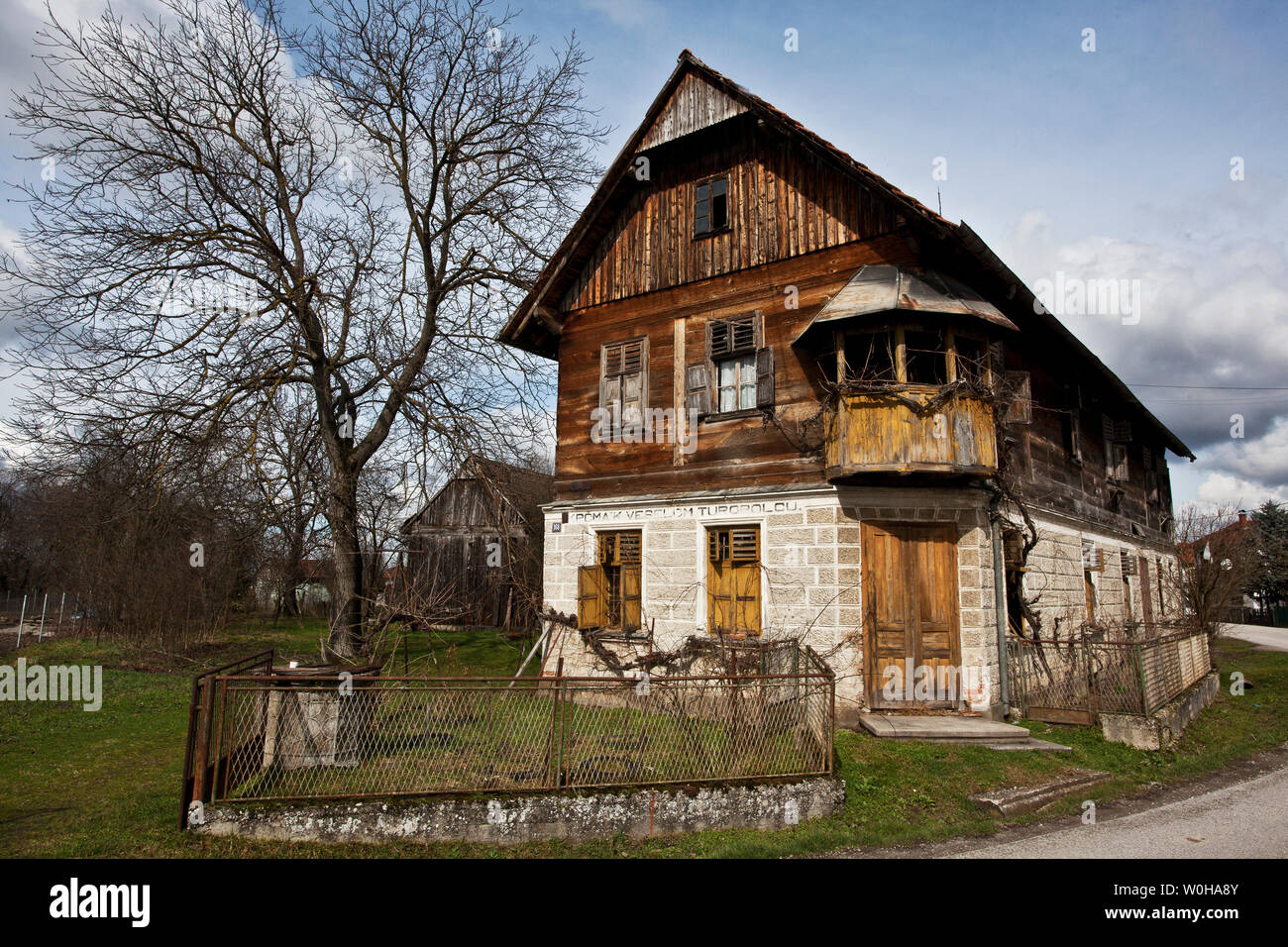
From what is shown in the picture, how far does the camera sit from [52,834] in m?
6.65

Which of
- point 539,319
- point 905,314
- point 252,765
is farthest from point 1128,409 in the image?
point 252,765

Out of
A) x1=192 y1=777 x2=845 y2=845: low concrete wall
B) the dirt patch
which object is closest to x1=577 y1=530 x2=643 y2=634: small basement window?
x1=192 y1=777 x2=845 y2=845: low concrete wall

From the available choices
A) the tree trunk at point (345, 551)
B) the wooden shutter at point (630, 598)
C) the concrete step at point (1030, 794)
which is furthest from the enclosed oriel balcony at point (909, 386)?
the tree trunk at point (345, 551)

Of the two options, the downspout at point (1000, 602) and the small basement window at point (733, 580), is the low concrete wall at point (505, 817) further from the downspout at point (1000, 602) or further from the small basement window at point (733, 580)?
the downspout at point (1000, 602)

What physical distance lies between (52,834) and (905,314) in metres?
11.6

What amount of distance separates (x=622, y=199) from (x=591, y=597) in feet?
25.9

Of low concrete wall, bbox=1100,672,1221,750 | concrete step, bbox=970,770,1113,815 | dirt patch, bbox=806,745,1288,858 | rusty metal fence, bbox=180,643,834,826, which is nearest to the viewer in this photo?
dirt patch, bbox=806,745,1288,858

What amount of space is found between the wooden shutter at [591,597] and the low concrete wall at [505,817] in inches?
269

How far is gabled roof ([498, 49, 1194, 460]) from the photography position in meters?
11.3

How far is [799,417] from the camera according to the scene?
11.9 metres

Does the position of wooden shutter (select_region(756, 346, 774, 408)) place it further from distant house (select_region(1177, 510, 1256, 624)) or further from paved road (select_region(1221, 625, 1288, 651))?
paved road (select_region(1221, 625, 1288, 651))

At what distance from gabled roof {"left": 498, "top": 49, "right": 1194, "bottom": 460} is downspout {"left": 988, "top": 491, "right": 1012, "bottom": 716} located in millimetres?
3773

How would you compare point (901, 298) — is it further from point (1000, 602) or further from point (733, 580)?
point (733, 580)

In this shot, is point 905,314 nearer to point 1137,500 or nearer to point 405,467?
point 405,467
